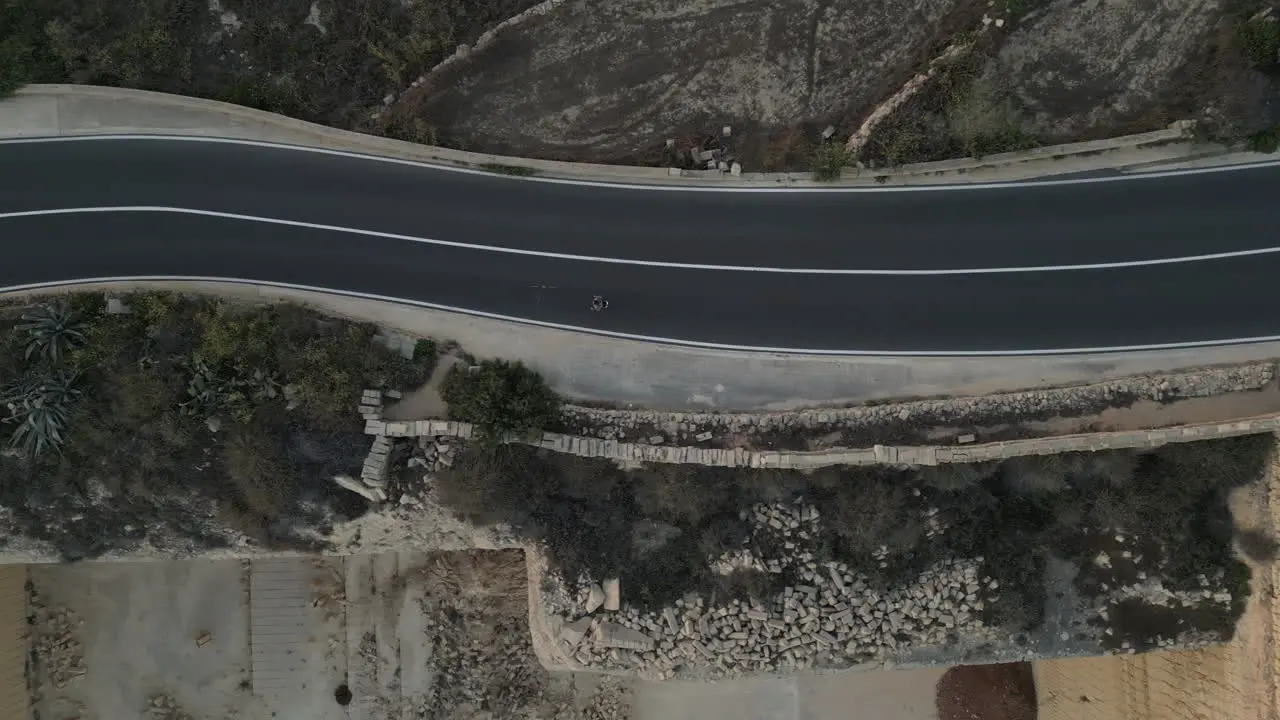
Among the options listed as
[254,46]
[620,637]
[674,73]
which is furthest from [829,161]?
[254,46]

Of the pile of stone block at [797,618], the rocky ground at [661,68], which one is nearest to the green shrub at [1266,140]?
the rocky ground at [661,68]

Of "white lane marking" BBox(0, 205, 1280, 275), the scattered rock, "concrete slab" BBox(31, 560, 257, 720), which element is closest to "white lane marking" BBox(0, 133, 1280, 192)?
"white lane marking" BBox(0, 205, 1280, 275)

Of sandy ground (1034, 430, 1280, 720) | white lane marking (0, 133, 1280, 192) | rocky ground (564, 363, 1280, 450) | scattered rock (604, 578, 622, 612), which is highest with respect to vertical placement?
white lane marking (0, 133, 1280, 192)

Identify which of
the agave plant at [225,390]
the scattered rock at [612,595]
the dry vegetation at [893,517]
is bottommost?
the scattered rock at [612,595]

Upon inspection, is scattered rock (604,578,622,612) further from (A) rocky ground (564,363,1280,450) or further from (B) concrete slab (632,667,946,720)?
(B) concrete slab (632,667,946,720)

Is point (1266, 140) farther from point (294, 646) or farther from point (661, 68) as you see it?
point (294, 646)

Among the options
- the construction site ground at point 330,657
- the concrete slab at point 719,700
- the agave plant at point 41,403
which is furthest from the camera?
the concrete slab at point 719,700

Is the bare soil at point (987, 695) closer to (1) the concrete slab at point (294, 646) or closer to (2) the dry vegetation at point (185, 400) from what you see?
(2) the dry vegetation at point (185, 400)
